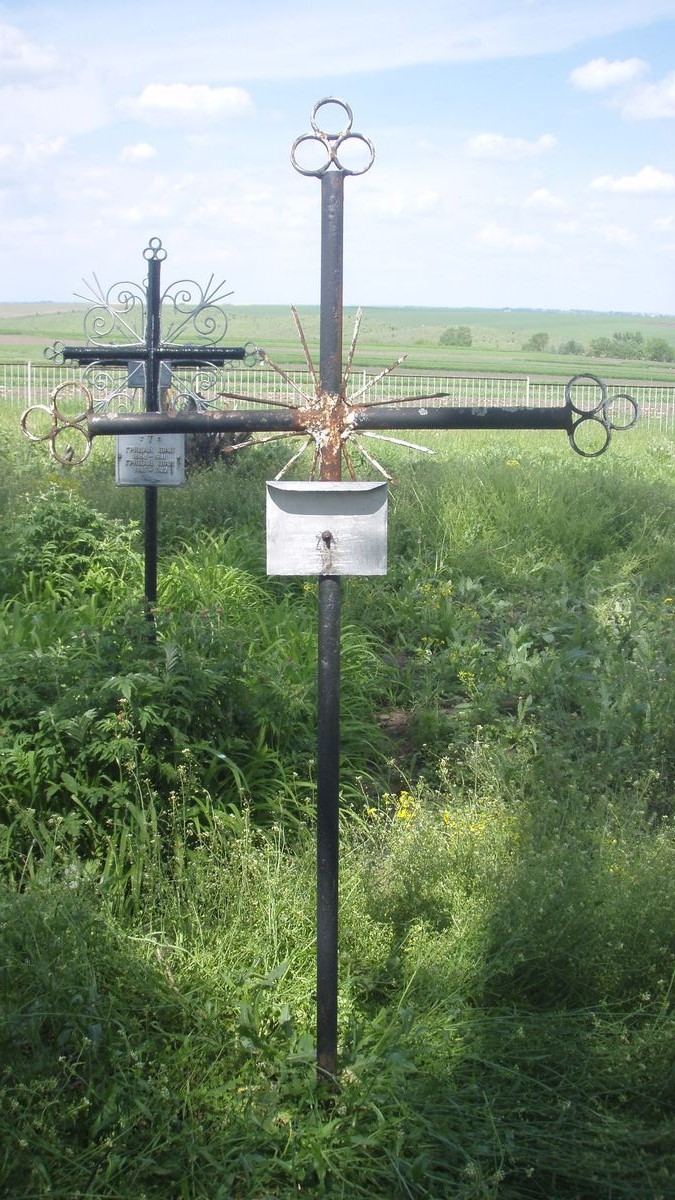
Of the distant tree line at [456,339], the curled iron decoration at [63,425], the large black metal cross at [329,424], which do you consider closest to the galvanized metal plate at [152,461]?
the curled iron decoration at [63,425]

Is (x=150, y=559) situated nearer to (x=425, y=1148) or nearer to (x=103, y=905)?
(x=103, y=905)

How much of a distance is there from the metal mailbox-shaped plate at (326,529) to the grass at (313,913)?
1.12 meters

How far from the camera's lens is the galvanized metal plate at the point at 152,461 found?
16.3 ft

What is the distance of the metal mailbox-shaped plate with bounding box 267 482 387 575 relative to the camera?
2449mm

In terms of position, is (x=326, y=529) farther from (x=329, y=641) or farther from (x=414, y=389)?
(x=414, y=389)

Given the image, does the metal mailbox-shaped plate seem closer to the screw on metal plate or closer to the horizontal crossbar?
the screw on metal plate

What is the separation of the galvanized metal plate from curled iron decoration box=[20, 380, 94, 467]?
0.23 m

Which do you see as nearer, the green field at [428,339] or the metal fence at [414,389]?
the metal fence at [414,389]

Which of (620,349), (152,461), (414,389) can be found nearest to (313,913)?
(152,461)

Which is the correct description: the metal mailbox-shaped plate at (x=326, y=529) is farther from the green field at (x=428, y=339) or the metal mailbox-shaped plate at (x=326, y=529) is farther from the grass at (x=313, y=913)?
the green field at (x=428, y=339)

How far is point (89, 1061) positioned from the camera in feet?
8.23

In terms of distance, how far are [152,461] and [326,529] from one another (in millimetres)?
2660

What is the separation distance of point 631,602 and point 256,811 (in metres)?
3.60

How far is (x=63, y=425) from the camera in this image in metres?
2.64
